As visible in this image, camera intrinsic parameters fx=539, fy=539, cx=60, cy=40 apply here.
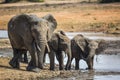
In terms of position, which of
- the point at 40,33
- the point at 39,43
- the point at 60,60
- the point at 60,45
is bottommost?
the point at 60,60

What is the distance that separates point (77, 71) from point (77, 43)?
2426 millimetres

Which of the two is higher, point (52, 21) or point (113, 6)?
point (52, 21)

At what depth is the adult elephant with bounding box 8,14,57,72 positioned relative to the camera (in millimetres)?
19234

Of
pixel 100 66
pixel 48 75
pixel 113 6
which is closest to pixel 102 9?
pixel 113 6

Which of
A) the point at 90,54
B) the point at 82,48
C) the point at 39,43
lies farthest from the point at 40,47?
the point at 82,48

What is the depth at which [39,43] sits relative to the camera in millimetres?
19094

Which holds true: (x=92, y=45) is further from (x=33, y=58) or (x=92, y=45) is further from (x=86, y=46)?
(x=33, y=58)

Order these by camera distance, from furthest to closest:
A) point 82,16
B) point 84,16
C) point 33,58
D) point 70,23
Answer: point 82,16, point 84,16, point 70,23, point 33,58

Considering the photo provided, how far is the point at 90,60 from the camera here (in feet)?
74.1

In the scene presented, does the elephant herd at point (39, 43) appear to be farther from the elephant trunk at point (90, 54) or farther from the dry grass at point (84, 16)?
the dry grass at point (84, 16)

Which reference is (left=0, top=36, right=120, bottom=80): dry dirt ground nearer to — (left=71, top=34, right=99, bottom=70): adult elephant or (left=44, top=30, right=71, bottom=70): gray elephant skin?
(left=44, top=30, right=71, bottom=70): gray elephant skin

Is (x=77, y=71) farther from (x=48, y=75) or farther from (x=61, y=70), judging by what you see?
(x=48, y=75)

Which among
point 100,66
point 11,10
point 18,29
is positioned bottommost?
point 11,10

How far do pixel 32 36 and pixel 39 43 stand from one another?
0.55 metres
